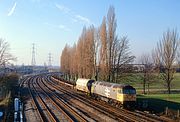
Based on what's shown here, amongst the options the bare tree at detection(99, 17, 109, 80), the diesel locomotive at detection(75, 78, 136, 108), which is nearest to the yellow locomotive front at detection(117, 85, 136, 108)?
the diesel locomotive at detection(75, 78, 136, 108)

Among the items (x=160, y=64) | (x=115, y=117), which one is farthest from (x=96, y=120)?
(x=160, y=64)

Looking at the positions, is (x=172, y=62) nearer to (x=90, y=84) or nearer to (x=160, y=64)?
(x=160, y=64)

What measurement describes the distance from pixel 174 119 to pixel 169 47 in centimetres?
2201

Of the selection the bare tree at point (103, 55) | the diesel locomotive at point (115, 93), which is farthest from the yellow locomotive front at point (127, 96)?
the bare tree at point (103, 55)

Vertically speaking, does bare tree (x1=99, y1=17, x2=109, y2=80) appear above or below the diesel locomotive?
above

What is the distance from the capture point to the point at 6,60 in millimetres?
62250

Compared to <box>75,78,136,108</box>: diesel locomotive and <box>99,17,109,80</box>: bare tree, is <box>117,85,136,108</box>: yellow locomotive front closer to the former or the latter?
<box>75,78,136,108</box>: diesel locomotive

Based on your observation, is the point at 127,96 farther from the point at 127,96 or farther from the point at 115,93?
the point at 115,93

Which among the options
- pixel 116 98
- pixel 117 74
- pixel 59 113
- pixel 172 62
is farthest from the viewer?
pixel 117 74

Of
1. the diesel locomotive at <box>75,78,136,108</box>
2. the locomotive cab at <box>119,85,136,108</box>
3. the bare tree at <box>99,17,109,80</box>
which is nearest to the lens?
the locomotive cab at <box>119,85,136,108</box>

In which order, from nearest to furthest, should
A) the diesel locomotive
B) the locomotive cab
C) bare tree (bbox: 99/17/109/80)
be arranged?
the locomotive cab
the diesel locomotive
bare tree (bbox: 99/17/109/80)

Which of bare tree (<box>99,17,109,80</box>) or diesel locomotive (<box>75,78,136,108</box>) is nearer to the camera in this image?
diesel locomotive (<box>75,78,136,108</box>)

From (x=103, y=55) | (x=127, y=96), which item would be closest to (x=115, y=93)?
(x=127, y=96)

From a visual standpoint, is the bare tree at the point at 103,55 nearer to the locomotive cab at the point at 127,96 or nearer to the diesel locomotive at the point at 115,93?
the diesel locomotive at the point at 115,93
